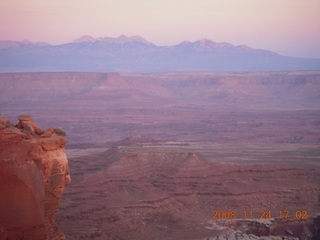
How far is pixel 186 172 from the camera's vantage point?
3419 cm

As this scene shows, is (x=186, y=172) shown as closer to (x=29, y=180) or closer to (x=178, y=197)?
(x=178, y=197)

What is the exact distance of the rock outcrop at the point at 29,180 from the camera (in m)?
12.1

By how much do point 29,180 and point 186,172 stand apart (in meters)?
22.4

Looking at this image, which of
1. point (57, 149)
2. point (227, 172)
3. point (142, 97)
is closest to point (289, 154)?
point (227, 172)

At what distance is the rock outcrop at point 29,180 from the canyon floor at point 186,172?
10.5 m

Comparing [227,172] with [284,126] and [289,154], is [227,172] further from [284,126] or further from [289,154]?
[284,126]

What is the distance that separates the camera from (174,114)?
345 ft

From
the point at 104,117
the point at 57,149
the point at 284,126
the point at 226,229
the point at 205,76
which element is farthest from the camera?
the point at 205,76

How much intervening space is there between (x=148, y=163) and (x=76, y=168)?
4832 mm
